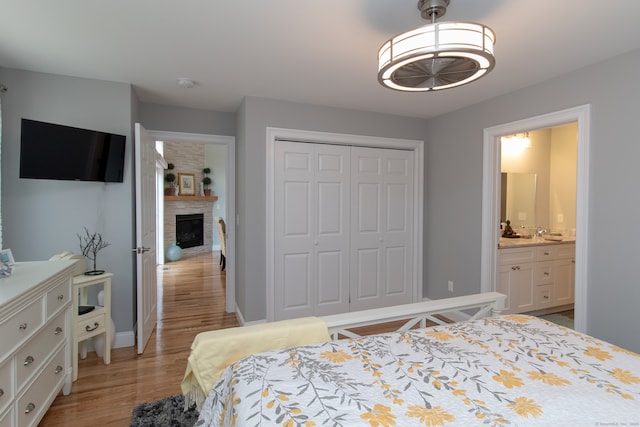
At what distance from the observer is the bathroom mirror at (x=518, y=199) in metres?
4.29

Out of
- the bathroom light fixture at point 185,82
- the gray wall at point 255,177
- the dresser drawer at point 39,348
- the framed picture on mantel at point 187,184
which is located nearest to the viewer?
the dresser drawer at point 39,348

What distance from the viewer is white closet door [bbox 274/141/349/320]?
11.0 ft

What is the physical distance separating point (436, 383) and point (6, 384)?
1.86 m

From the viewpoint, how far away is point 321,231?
3.55 metres

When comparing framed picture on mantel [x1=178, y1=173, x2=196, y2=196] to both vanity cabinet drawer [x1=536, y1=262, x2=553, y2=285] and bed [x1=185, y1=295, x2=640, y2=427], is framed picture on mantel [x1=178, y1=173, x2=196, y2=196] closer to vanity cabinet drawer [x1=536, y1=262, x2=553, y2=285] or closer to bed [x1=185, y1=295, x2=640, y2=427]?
vanity cabinet drawer [x1=536, y1=262, x2=553, y2=285]

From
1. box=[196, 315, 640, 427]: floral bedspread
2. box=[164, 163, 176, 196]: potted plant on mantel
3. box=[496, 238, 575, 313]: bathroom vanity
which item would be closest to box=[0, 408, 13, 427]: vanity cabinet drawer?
box=[196, 315, 640, 427]: floral bedspread

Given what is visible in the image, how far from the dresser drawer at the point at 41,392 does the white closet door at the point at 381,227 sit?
262cm

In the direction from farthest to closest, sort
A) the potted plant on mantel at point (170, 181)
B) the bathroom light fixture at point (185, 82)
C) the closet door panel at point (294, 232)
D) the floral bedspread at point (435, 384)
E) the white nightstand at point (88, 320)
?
1. the potted plant on mantel at point (170, 181)
2. the closet door panel at point (294, 232)
3. the bathroom light fixture at point (185, 82)
4. the white nightstand at point (88, 320)
5. the floral bedspread at point (435, 384)

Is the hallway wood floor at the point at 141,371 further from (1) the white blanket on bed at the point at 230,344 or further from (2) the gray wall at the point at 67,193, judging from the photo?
(1) the white blanket on bed at the point at 230,344

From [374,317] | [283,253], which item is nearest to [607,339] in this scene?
[374,317]

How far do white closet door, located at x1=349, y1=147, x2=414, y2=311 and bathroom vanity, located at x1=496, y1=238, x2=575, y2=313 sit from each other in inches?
41.3

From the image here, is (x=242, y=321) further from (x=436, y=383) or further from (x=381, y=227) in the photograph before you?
(x=436, y=383)

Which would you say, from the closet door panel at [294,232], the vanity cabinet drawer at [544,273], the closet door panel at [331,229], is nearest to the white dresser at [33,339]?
the closet door panel at [294,232]

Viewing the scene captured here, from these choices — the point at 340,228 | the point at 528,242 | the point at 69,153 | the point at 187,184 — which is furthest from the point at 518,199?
the point at 187,184
